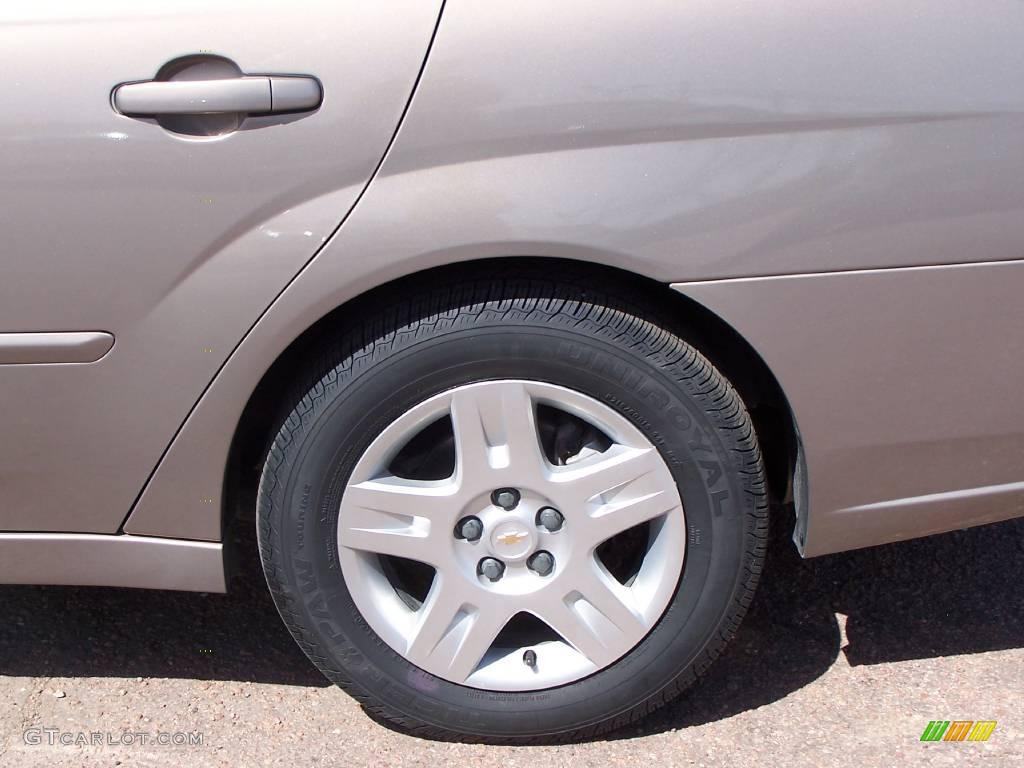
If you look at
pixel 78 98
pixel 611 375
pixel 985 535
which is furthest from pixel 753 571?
pixel 78 98

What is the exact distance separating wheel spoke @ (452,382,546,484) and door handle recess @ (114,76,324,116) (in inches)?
21.4

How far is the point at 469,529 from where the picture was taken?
1.86m

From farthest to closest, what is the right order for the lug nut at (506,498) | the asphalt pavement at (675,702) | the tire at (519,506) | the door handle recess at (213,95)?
the asphalt pavement at (675,702), the lug nut at (506,498), the tire at (519,506), the door handle recess at (213,95)

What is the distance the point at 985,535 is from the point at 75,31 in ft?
7.73

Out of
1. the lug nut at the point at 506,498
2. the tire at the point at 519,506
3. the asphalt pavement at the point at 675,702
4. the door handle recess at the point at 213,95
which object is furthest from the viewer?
the asphalt pavement at the point at 675,702

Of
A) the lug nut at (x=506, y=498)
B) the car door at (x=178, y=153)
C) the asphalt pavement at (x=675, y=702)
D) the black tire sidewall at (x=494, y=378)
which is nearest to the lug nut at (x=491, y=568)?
the lug nut at (x=506, y=498)

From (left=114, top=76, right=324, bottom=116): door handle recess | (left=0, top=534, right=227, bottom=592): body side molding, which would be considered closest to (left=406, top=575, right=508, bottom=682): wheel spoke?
(left=0, top=534, right=227, bottom=592): body side molding

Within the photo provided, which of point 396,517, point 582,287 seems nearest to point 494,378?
point 582,287

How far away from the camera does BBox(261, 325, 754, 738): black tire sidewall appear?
5.69 feet

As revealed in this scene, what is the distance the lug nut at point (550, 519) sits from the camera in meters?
1.85

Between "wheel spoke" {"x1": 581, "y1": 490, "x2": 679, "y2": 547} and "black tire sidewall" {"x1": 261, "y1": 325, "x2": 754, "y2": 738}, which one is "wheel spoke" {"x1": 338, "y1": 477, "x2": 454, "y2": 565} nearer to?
"black tire sidewall" {"x1": 261, "y1": 325, "x2": 754, "y2": 738}

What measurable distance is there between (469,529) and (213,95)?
83 centimetres

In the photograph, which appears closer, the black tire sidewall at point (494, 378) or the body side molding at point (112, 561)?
the black tire sidewall at point (494, 378)

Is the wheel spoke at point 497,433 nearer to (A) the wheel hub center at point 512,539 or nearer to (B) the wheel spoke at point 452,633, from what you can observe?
(A) the wheel hub center at point 512,539
